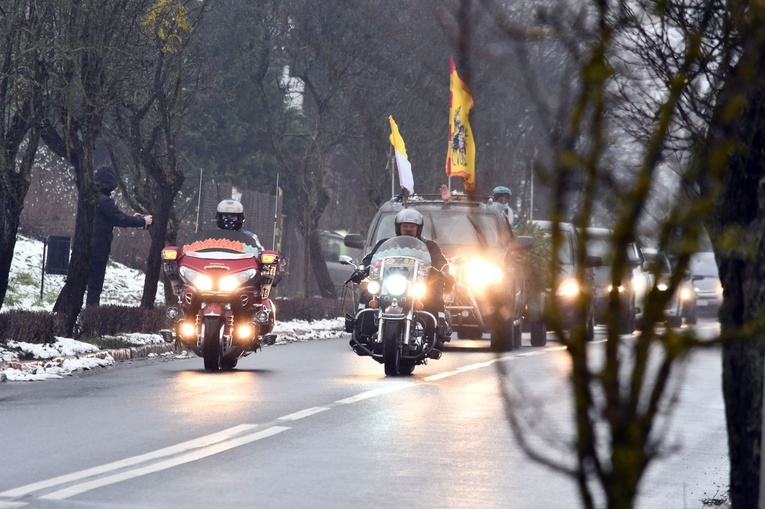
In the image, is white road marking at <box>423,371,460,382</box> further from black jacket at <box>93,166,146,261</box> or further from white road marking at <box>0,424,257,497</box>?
black jacket at <box>93,166,146,261</box>

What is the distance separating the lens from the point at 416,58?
3653 centimetres

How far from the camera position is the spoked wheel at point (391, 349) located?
48.9 ft

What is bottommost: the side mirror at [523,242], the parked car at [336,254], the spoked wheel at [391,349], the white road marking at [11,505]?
the white road marking at [11,505]

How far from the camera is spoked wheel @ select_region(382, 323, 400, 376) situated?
14914 millimetres

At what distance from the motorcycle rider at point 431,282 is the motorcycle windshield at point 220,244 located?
121 cm

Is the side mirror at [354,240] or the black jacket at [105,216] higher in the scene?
the black jacket at [105,216]

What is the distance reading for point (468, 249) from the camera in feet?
67.2

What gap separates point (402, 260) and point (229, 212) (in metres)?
2.06

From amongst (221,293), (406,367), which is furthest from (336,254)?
(221,293)

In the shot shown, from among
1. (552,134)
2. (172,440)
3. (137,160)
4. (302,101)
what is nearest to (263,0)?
(137,160)

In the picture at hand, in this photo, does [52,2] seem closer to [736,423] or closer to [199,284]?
[199,284]

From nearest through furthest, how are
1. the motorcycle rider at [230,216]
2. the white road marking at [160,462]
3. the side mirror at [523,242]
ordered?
1. the white road marking at [160,462]
2. the motorcycle rider at [230,216]
3. the side mirror at [523,242]

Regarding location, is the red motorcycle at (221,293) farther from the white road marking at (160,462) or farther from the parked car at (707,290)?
the parked car at (707,290)

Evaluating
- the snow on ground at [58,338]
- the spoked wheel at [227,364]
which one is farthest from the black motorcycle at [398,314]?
the snow on ground at [58,338]
